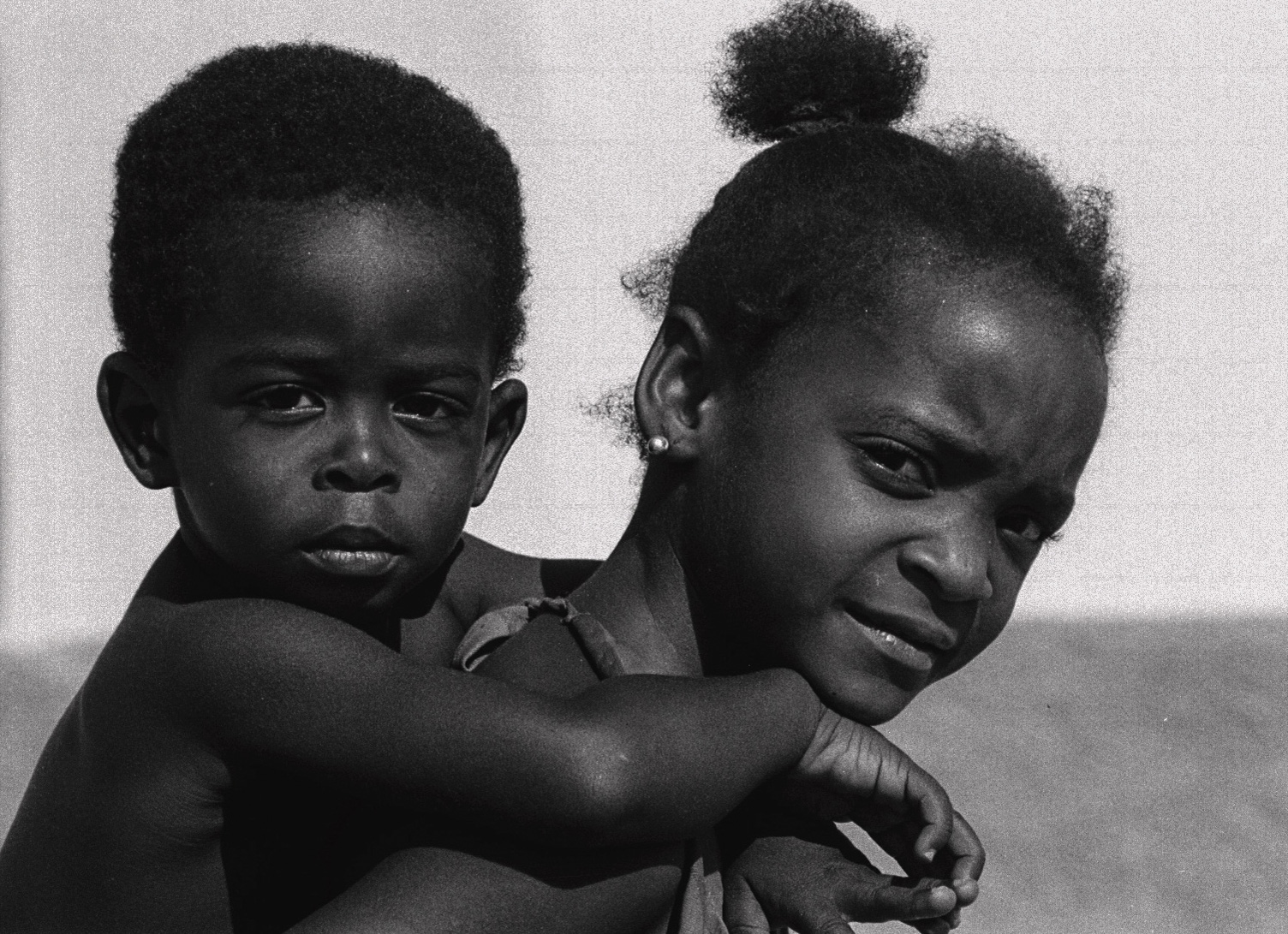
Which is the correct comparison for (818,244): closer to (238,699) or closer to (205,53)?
(238,699)

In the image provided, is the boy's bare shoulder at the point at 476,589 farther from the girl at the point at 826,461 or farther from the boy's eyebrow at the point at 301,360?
the boy's eyebrow at the point at 301,360

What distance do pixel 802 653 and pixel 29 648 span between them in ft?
14.7

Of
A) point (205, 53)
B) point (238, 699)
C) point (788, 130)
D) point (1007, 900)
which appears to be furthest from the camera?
point (205, 53)

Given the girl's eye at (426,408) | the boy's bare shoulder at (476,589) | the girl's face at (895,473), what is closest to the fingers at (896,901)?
the girl's face at (895,473)

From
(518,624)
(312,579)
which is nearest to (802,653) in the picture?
(518,624)

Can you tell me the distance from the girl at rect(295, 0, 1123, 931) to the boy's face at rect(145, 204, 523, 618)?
0.59ft

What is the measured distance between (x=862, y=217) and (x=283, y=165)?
2.13ft

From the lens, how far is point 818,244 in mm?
2432

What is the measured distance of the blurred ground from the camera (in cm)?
508

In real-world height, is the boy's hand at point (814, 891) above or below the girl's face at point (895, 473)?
below

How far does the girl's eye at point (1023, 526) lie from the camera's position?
2406mm

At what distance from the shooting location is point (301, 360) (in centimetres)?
233

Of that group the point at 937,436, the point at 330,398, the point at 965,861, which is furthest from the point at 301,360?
the point at 965,861

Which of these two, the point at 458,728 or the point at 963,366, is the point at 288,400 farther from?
the point at 963,366
